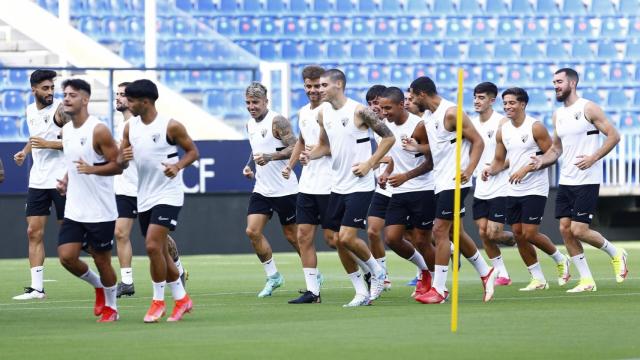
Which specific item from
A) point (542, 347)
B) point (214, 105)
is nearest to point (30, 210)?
point (542, 347)

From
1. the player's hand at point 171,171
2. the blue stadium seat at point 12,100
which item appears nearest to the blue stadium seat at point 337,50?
the blue stadium seat at point 12,100

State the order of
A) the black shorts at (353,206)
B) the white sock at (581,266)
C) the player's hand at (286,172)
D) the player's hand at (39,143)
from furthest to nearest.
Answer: the white sock at (581,266) → the player's hand at (39,143) → the player's hand at (286,172) → the black shorts at (353,206)

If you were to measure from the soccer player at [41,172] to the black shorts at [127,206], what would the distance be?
2.38 ft

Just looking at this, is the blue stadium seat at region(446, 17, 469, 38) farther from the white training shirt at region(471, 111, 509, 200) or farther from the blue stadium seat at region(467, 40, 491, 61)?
the white training shirt at region(471, 111, 509, 200)

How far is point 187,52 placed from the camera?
2822 cm

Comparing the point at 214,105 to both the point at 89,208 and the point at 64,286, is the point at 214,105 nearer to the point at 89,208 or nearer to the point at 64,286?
the point at 64,286

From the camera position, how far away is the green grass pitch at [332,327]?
970 cm

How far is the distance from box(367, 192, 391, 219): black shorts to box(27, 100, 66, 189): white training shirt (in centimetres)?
343

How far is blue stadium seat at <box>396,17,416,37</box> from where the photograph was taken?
1373 inches

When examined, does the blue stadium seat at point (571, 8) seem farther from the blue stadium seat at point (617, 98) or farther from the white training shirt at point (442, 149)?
the white training shirt at point (442, 149)

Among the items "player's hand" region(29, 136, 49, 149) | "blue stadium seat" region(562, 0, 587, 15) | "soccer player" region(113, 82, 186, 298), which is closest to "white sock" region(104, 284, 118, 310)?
"soccer player" region(113, 82, 186, 298)

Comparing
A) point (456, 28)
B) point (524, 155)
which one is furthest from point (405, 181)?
point (456, 28)

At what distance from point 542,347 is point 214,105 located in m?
16.8

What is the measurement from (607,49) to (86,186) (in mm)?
25066
